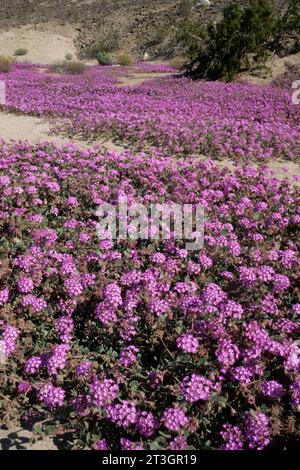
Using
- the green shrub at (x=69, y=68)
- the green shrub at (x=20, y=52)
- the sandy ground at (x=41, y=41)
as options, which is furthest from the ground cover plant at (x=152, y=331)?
the green shrub at (x=20, y=52)

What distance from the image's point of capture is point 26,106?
15.7m

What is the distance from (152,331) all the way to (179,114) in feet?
36.1

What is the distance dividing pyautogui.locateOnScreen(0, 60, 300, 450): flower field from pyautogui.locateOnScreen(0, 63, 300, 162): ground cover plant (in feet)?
7.56

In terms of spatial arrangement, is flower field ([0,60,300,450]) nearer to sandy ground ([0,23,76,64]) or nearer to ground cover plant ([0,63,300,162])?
ground cover plant ([0,63,300,162])

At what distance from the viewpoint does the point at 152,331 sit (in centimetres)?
441

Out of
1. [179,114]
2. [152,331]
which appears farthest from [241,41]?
[152,331]

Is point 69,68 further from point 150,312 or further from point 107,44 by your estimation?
point 150,312

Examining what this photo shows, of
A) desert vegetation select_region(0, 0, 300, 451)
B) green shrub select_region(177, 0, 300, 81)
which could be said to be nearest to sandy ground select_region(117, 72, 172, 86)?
green shrub select_region(177, 0, 300, 81)

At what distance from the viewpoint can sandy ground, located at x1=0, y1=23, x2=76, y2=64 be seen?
131 ft

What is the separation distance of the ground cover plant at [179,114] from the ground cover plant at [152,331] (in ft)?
14.9

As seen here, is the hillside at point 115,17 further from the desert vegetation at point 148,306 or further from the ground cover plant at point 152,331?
the ground cover plant at point 152,331

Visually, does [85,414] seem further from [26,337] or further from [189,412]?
[26,337]
